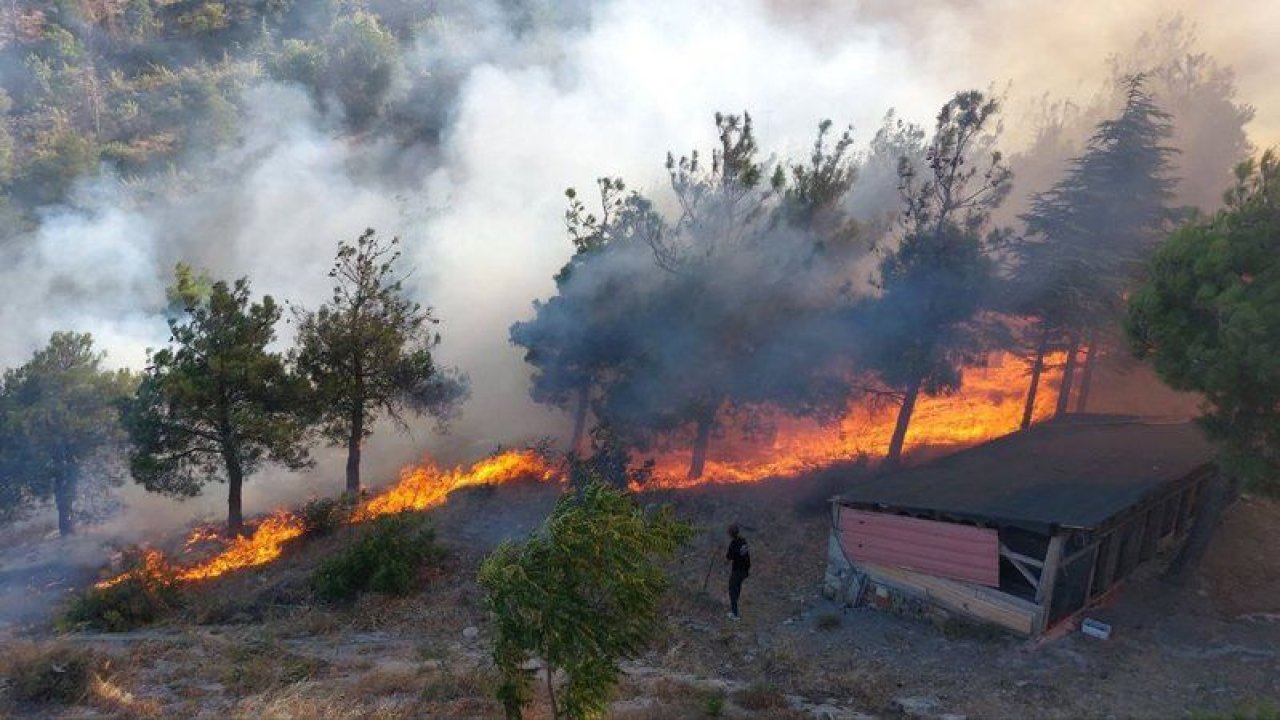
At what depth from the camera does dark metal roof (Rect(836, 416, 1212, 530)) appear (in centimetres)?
1504

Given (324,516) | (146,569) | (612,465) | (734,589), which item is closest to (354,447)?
(324,516)

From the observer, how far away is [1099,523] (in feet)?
45.2

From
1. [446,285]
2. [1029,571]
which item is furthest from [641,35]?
[1029,571]

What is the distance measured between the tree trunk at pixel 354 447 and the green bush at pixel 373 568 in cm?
744

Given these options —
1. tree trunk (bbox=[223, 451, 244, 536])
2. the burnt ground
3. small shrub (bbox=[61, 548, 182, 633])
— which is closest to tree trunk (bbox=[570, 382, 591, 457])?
the burnt ground

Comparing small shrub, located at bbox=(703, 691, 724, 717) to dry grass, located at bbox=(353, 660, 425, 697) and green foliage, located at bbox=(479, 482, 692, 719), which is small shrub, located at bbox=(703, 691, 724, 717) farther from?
dry grass, located at bbox=(353, 660, 425, 697)

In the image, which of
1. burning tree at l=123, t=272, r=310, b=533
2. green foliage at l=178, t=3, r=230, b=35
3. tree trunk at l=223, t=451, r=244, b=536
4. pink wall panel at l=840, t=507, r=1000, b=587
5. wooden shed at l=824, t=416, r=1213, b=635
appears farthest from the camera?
green foliage at l=178, t=3, r=230, b=35

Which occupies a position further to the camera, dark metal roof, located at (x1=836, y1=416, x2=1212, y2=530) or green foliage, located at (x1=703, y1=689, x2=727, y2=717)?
dark metal roof, located at (x1=836, y1=416, x2=1212, y2=530)

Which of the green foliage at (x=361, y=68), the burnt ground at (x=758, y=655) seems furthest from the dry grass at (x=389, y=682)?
the green foliage at (x=361, y=68)

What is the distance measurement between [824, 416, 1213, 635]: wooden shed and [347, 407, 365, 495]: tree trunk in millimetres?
17257

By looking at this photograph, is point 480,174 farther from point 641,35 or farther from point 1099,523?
point 1099,523

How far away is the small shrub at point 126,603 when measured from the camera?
1869 cm

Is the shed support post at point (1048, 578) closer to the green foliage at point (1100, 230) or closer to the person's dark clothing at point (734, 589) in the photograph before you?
the person's dark clothing at point (734, 589)

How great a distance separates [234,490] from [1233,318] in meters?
28.8
